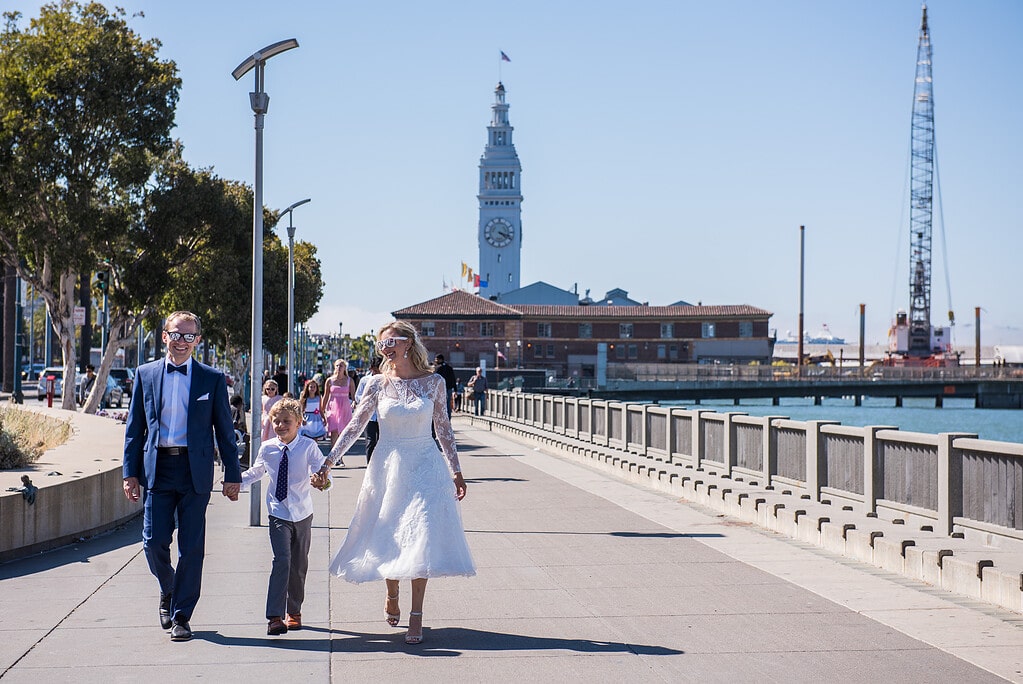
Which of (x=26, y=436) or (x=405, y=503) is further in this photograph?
(x=26, y=436)

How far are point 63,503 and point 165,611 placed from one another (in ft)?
15.9

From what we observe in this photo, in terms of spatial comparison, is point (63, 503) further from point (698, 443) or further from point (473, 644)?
point (698, 443)

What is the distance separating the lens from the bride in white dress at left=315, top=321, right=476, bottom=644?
783cm

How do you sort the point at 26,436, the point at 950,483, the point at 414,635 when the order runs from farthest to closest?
the point at 26,436 → the point at 950,483 → the point at 414,635

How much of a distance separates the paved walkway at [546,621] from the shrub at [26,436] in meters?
1.89

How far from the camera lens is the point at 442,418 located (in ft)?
27.0

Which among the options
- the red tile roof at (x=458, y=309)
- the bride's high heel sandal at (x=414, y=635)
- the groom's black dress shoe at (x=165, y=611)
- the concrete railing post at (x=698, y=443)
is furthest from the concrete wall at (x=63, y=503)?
the red tile roof at (x=458, y=309)

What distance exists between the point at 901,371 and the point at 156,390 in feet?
419

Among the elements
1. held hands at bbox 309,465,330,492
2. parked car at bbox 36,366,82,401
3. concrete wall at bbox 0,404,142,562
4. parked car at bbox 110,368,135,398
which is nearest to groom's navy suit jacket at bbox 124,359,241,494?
held hands at bbox 309,465,330,492

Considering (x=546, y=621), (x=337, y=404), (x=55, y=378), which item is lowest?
(x=546, y=621)

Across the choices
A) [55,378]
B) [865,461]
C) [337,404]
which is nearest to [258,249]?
[337,404]

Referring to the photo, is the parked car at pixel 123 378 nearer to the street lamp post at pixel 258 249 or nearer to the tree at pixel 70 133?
the tree at pixel 70 133

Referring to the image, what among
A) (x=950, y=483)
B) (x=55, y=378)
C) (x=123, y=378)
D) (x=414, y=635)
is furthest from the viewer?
(x=123, y=378)

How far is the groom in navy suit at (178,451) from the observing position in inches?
312
